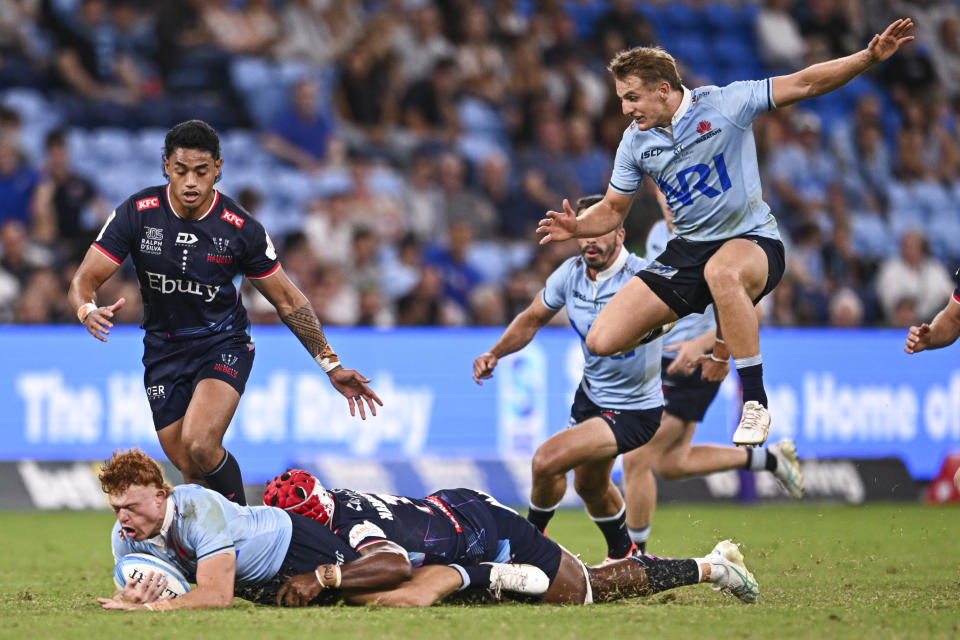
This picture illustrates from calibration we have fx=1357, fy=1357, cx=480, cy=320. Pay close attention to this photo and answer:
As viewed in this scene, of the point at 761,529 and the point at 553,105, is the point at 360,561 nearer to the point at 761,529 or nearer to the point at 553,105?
the point at 761,529

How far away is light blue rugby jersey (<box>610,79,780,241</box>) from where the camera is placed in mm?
7758

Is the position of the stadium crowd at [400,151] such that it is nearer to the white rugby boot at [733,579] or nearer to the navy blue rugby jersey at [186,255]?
the navy blue rugby jersey at [186,255]

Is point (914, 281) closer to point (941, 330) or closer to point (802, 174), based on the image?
point (802, 174)

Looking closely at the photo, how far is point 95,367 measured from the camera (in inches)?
526

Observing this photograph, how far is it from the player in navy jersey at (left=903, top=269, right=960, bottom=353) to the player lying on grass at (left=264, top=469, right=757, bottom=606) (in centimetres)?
196

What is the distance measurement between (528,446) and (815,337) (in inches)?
142

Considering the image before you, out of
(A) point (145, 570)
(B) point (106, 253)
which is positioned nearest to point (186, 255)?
(B) point (106, 253)

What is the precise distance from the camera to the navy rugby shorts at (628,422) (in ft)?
28.1

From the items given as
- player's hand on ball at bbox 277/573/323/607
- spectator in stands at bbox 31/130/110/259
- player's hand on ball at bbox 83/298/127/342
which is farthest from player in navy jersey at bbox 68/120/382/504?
spectator in stands at bbox 31/130/110/259

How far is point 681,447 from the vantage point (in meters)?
10.2

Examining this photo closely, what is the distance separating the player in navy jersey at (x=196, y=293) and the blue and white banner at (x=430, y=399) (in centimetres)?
527

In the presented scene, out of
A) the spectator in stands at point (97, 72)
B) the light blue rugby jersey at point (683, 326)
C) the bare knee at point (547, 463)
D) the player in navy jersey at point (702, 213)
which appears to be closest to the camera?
the player in navy jersey at point (702, 213)

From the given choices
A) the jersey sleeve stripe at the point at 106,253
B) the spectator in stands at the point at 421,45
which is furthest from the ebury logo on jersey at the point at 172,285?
the spectator in stands at the point at 421,45

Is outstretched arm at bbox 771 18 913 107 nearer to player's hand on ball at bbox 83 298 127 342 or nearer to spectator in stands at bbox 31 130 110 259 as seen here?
player's hand on ball at bbox 83 298 127 342
